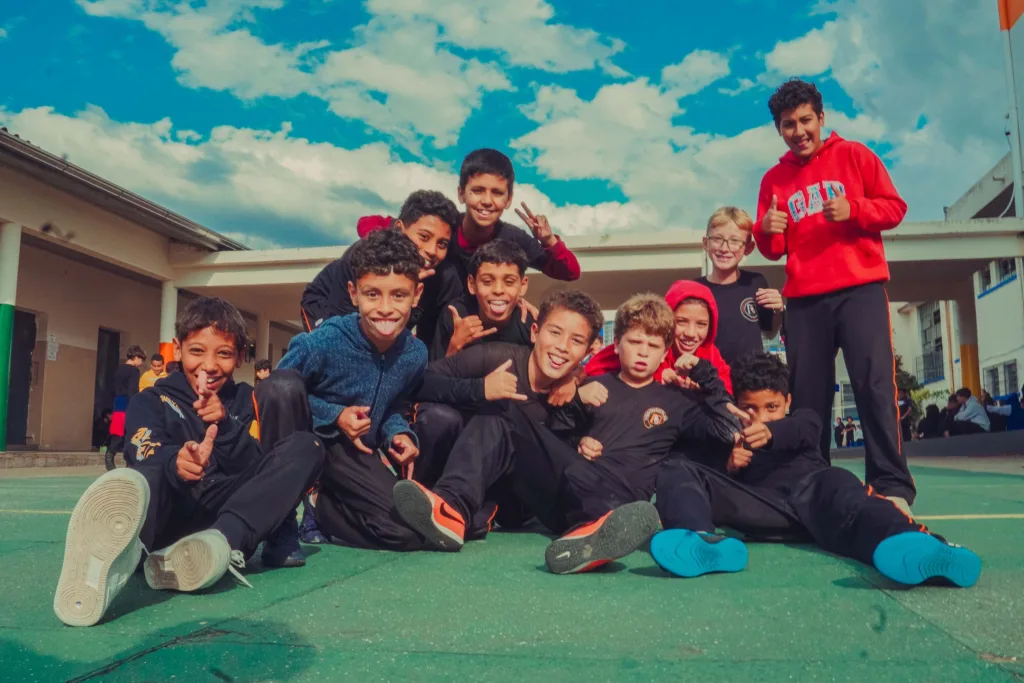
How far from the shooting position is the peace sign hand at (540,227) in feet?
12.2

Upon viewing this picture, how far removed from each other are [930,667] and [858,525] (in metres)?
0.91

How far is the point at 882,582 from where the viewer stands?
1993 millimetres

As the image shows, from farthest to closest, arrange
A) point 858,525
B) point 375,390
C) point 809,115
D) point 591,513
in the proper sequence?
1. point 809,115
2. point 375,390
3. point 591,513
4. point 858,525

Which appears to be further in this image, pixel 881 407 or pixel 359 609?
pixel 881 407

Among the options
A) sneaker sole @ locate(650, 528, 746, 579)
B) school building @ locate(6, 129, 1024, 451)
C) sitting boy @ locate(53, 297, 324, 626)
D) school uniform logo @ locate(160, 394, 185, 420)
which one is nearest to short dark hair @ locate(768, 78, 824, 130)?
sneaker sole @ locate(650, 528, 746, 579)

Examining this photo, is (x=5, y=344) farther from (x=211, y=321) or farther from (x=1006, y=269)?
(x=1006, y=269)

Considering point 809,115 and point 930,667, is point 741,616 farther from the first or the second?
point 809,115

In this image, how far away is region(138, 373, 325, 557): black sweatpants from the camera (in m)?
2.06

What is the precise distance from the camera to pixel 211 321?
2613mm

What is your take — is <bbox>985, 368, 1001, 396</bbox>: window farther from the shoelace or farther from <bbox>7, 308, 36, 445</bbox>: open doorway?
the shoelace

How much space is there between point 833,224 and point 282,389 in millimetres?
2427

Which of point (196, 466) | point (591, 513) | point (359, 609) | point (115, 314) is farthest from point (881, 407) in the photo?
point (115, 314)

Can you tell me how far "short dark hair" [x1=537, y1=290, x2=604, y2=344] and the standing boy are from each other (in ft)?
2.87

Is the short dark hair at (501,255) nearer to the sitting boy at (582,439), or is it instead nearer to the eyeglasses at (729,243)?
the sitting boy at (582,439)
